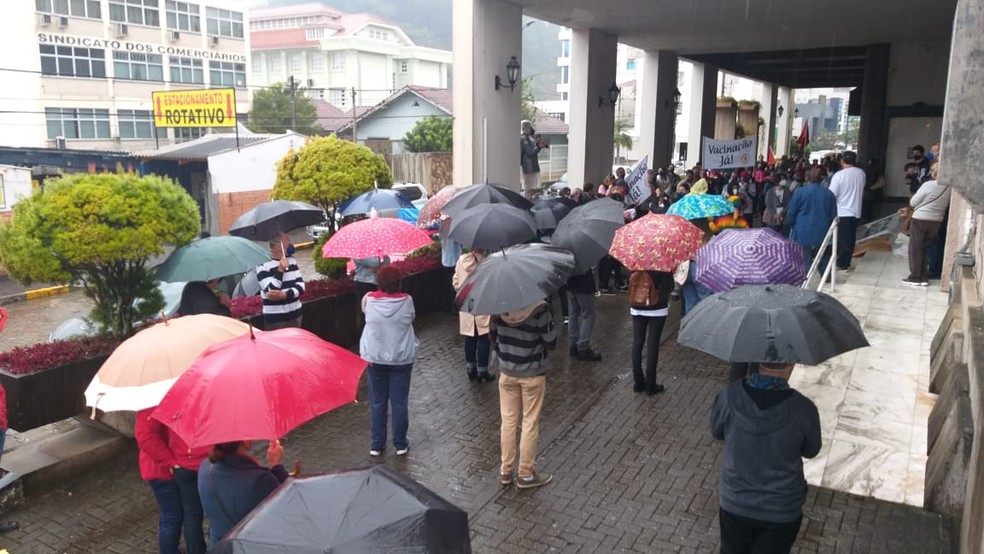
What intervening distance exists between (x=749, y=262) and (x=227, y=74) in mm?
51868

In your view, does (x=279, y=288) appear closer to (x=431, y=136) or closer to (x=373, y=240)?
(x=373, y=240)

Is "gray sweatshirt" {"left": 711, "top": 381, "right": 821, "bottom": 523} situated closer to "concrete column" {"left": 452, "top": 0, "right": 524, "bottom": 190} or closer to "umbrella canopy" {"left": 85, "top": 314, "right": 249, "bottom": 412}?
"umbrella canopy" {"left": 85, "top": 314, "right": 249, "bottom": 412}

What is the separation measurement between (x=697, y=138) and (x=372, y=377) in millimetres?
20590

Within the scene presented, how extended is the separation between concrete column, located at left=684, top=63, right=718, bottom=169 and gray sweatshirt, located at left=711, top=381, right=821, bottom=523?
21068mm

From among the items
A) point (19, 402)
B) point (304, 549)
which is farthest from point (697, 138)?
point (304, 549)

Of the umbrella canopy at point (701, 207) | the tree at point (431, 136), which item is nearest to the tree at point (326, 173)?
the umbrella canopy at point (701, 207)

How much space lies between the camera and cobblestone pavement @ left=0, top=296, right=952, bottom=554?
5191 mm

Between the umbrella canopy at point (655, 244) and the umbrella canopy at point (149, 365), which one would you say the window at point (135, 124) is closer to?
the umbrella canopy at point (655, 244)

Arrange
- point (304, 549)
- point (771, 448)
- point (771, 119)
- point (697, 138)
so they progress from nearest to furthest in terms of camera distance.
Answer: point (304, 549) < point (771, 448) < point (697, 138) < point (771, 119)

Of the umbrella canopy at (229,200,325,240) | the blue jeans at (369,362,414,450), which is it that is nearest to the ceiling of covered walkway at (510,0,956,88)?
the umbrella canopy at (229,200,325,240)

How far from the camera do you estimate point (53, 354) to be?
674 centimetres

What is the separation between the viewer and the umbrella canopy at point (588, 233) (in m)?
7.58

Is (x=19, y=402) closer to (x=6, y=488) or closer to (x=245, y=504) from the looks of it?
(x=6, y=488)

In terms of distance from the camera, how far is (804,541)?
16.6 ft
